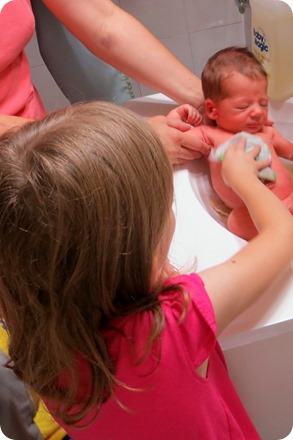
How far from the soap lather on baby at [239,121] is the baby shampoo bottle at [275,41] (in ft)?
0.21

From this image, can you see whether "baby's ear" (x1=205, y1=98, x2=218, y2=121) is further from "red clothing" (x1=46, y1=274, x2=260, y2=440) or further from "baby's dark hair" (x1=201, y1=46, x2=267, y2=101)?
"red clothing" (x1=46, y1=274, x2=260, y2=440)

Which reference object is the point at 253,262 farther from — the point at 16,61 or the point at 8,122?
the point at 16,61

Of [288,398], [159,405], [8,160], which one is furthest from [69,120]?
[288,398]

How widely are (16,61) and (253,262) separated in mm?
577

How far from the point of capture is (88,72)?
1.04 metres

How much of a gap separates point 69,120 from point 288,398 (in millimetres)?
560

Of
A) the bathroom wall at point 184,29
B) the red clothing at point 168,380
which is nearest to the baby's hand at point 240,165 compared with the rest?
the red clothing at point 168,380

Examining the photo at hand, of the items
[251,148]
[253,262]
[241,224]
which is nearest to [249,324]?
[253,262]

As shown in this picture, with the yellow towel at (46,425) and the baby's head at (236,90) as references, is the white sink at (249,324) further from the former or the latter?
the yellow towel at (46,425)

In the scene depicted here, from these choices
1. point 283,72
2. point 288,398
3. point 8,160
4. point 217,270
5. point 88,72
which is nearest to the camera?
point 8,160

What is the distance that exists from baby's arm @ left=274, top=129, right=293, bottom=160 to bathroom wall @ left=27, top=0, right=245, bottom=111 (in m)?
0.74

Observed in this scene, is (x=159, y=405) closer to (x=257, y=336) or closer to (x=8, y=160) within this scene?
(x=257, y=336)

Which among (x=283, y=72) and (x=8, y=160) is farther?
(x=283, y=72)

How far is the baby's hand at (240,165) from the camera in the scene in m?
0.73
